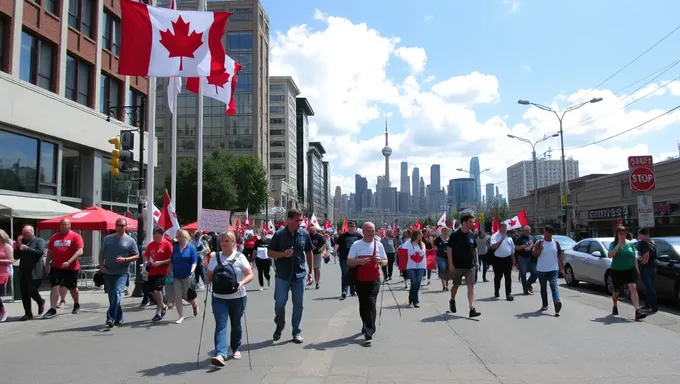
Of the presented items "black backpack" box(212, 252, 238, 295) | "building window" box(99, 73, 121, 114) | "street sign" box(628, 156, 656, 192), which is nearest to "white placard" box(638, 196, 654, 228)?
"street sign" box(628, 156, 656, 192)

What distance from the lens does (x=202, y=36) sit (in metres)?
13.3

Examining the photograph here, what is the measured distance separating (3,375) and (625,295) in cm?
1327

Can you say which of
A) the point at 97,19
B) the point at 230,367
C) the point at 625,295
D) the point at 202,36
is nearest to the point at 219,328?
the point at 230,367

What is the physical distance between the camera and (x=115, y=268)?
9266mm

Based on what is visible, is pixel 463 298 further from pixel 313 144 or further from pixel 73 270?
pixel 313 144

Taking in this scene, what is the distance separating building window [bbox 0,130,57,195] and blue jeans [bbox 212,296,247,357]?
632 inches

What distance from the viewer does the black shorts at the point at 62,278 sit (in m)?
10.6

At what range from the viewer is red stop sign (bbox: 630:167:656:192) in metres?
14.4

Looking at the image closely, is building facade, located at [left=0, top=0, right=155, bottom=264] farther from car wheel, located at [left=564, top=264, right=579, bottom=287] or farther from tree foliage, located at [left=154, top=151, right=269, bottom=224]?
tree foliage, located at [left=154, top=151, right=269, bottom=224]

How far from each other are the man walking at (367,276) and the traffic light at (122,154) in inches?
323

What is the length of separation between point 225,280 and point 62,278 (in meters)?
5.89

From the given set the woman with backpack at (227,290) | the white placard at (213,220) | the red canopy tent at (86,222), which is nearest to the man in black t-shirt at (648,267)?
the woman with backpack at (227,290)

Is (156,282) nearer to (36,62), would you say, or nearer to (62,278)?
(62,278)

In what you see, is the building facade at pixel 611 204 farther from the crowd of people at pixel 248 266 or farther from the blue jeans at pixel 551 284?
the blue jeans at pixel 551 284
